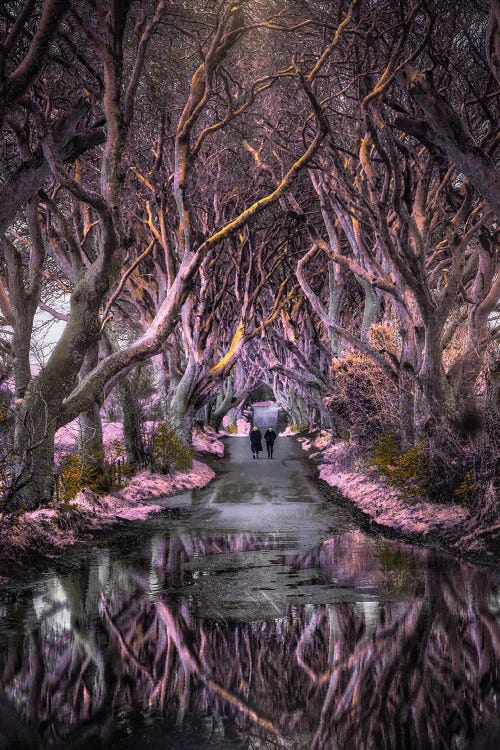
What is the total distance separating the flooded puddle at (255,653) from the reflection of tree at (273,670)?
0.02 meters

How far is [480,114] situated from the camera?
1617cm

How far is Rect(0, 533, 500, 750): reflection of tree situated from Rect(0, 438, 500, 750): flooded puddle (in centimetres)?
2

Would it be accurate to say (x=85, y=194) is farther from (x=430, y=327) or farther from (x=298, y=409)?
(x=298, y=409)

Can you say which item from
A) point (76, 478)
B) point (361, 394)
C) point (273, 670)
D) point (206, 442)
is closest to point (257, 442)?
point (206, 442)

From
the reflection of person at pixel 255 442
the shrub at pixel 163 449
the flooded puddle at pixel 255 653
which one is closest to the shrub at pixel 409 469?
the flooded puddle at pixel 255 653

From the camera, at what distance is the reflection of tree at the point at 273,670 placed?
4.57m

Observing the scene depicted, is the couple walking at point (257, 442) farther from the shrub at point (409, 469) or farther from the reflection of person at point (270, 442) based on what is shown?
the shrub at point (409, 469)

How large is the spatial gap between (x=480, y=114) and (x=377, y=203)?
10.2ft

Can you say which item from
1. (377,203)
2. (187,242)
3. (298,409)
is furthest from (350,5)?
(298,409)

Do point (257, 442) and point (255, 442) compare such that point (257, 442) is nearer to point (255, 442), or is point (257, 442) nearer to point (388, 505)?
point (255, 442)

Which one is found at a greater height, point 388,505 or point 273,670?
point 388,505

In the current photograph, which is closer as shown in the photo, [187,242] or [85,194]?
[85,194]

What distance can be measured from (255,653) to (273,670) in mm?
487

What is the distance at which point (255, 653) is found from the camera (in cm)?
609
